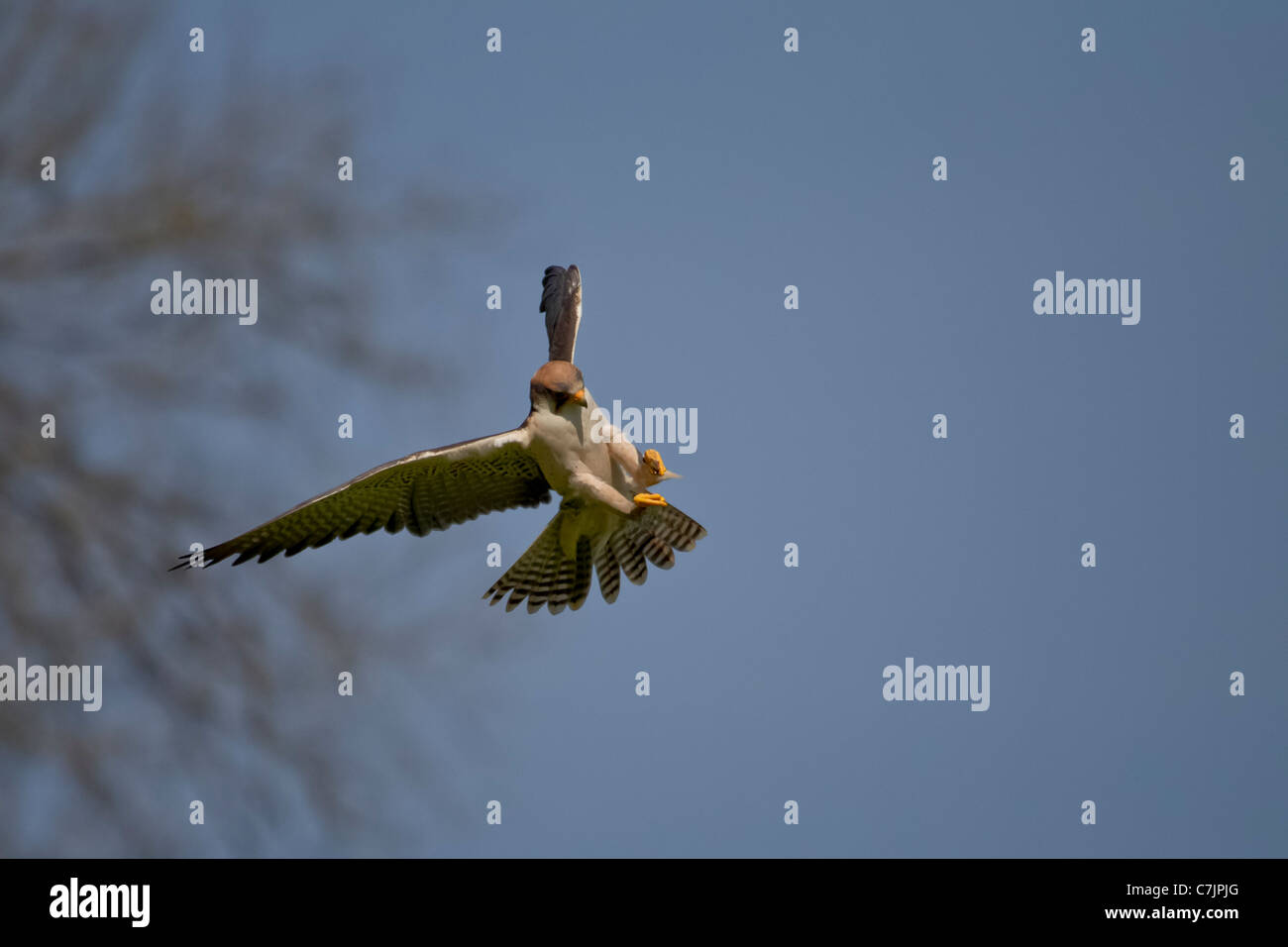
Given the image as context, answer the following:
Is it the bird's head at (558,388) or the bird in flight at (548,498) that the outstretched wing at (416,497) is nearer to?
the bird in flight at (548,498)

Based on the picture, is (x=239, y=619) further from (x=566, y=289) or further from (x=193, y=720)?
(x=566, y=289)

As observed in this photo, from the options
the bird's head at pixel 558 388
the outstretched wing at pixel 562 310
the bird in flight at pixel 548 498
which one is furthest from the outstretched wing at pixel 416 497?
the outstretched wing at pixel 562 310

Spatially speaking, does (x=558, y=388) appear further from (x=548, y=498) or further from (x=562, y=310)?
(x=548, y=498)

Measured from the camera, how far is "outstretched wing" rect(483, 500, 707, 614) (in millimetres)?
6336

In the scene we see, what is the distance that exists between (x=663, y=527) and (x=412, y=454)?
114 cm

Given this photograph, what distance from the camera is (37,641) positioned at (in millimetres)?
7836

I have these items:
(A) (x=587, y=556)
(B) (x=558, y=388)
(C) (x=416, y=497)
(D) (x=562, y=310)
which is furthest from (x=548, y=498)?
(B) (x=558, y=388)

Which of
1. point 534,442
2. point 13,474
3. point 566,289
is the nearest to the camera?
point 534,442

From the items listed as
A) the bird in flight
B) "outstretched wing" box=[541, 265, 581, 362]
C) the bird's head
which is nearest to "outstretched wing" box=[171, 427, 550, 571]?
the bird in flight

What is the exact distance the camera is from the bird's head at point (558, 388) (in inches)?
215

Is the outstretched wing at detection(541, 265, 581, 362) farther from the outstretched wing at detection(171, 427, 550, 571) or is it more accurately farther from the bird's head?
the outstretched wing at detection(171, 427, 550, 571)

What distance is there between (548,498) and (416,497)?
1.85 feet

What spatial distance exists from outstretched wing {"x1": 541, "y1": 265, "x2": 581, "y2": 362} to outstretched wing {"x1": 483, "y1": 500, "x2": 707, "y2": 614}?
701 millimetres
